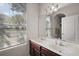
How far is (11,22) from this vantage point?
61.6 inches

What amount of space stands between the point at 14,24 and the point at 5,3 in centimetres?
35

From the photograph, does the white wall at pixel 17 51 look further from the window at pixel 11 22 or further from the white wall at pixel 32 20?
the white wall at pixel 32 20

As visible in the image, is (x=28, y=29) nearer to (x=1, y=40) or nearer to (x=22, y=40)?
(x=22, y=40)

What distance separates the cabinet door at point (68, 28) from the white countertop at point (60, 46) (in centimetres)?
11

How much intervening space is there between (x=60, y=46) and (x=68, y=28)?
1.06 ft

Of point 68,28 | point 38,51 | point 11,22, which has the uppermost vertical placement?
point 11,22

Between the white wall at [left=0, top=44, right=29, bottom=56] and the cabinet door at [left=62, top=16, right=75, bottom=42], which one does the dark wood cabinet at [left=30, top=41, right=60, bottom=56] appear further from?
the cabinet door at [left=62, top=16, right=75, bottom=42]

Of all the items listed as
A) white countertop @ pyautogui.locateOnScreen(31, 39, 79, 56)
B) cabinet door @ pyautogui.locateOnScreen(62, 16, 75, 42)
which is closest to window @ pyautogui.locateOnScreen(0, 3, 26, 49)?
white countertop @ pyautogui.locateOnScreen(31, 39, 79, 56)

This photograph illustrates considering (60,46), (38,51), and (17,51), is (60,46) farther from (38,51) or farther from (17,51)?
(17,51)

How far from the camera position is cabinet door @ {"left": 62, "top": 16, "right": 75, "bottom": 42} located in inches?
61.7

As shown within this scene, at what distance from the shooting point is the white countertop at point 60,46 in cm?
138

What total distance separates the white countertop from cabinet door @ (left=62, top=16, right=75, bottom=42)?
4.2 inches

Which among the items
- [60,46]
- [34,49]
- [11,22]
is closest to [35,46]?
[34,49]

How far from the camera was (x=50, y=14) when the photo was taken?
5.88 ft
